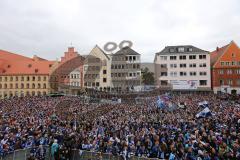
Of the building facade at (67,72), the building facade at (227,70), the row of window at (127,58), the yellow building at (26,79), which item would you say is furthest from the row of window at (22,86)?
the building facade at (227,70)

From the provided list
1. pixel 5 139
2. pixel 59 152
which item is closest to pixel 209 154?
pixel 59 152

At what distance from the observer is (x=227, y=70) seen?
68.5m

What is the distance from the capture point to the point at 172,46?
73.8m

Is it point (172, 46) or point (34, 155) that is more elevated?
point (172, 46)

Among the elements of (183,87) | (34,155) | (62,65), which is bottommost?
(34,155)

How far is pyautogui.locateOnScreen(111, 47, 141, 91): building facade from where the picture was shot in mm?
76125

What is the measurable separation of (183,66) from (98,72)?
1001 inches

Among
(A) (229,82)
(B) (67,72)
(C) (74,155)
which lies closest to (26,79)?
(B) (67,72)

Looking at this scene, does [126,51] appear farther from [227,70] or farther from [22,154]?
[22,154]

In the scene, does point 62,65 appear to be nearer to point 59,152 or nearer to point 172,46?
point 172,46

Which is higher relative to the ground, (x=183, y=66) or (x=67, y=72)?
(x=183, y=66)

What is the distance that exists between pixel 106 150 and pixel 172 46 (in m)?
61.9

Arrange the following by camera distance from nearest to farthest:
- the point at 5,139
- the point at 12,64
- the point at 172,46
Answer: the point at 5,139, the point at 172,46, the point at 12,64

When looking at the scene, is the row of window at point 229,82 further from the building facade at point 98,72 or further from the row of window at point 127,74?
the building facade at point 98,72
